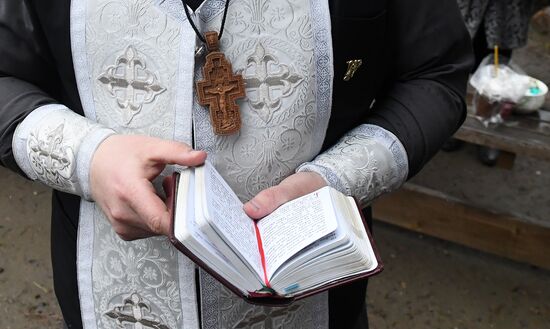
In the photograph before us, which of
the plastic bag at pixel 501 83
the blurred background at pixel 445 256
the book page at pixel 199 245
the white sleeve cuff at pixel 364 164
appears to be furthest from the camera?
the blurred background at pixel 445 256

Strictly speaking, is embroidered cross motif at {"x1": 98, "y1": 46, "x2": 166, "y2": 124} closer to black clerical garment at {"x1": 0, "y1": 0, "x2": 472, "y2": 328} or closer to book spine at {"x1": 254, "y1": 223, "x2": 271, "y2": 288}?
black clerical garment at {"x1": 0, "y1": 0, "x2": 472, "y2": 328}

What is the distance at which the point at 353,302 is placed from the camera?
54.2 inches

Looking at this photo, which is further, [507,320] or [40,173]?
[507,320]

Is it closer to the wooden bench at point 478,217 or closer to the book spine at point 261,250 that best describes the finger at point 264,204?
the book spine at point 261,250

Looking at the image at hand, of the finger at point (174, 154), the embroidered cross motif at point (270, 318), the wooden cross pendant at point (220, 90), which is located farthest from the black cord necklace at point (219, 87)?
the embroidered cross motif at point (270, 318)

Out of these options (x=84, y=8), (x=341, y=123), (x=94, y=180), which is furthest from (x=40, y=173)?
(x=341, y=123)

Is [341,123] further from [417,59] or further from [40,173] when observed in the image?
[40,173]

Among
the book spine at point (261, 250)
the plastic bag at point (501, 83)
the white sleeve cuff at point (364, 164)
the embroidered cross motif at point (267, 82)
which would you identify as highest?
the embroidered cross motif at point (267, 82)

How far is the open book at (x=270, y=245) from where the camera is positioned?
92cm

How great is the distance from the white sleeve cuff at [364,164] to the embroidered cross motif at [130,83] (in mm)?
271

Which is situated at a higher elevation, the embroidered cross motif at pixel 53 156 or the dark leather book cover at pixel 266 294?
the embroidered cross motif at pixel 53 156

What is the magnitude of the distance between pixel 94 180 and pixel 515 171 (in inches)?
130

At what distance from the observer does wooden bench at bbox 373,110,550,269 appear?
2822 mm

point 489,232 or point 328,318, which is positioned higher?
point 328,318
